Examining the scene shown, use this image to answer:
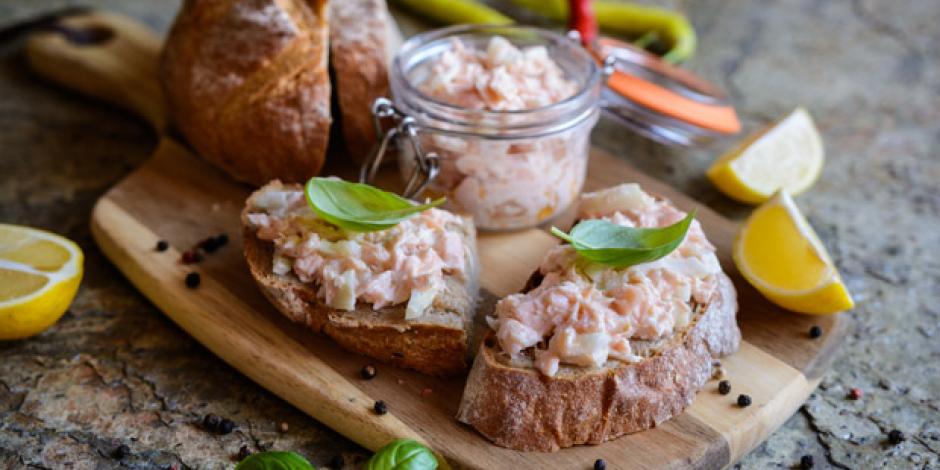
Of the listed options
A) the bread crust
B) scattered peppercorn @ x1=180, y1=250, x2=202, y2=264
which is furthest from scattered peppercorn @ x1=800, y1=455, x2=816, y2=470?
scattered peppercorn @ x1=180, y1=250, x2=202, y2=264

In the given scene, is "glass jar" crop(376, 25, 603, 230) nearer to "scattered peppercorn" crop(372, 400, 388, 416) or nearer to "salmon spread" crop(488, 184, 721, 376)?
"salmon spread" crop(488, 184, 721, 376)

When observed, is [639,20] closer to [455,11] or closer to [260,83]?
[455,11]

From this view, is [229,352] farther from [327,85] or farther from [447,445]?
[327,85]

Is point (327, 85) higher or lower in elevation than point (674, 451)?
higher

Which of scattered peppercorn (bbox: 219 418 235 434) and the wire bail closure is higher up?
the wire bail closure

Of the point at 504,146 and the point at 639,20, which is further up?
the point at 504,146

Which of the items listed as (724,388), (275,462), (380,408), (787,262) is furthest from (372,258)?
(787,262)

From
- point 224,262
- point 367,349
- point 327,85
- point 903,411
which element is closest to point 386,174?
point 327,85
